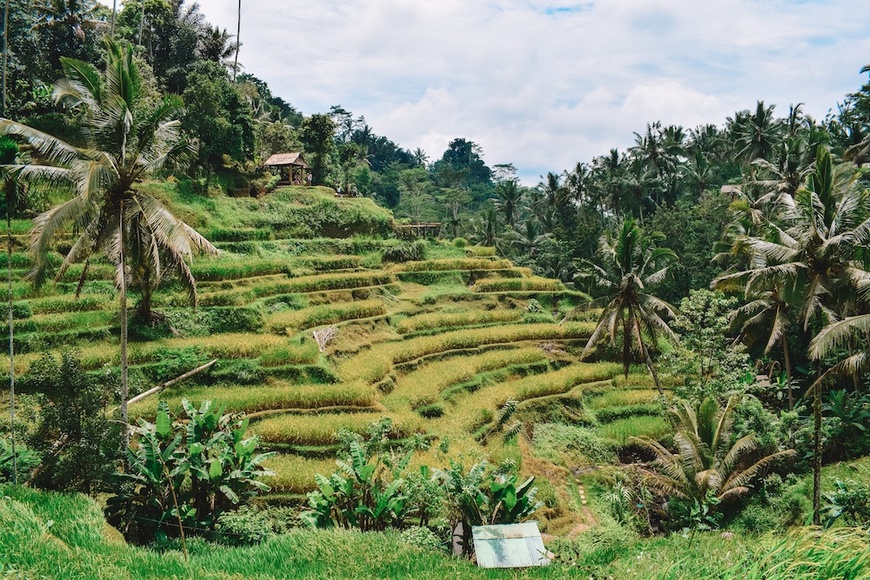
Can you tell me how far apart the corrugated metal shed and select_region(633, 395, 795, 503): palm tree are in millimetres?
6744

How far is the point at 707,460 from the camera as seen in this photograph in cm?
1530

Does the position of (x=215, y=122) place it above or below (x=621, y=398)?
above

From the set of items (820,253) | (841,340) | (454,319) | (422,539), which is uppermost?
(820,253)

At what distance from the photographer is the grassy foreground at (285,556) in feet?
21.8

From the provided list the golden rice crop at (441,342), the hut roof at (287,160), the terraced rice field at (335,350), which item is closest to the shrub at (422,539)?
the terraced rice field at (335,350)

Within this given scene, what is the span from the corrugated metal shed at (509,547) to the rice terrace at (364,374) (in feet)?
0.17

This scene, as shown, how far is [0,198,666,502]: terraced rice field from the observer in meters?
15.7

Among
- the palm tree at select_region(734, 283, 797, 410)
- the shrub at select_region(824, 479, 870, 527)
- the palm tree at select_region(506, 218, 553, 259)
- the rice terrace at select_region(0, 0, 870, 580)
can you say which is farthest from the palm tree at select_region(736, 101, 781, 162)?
the shrub at select_region(824, 479, 870, 527)

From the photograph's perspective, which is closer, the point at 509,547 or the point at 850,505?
the point at 509,547

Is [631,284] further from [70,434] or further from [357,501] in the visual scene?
[70,434]

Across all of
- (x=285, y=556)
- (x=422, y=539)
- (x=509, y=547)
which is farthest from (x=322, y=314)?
(x=509, y=547)

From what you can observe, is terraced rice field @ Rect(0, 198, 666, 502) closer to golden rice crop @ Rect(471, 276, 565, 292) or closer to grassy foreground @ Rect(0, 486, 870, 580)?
golden rice crop @ Rect(471, 276, 565, 292)

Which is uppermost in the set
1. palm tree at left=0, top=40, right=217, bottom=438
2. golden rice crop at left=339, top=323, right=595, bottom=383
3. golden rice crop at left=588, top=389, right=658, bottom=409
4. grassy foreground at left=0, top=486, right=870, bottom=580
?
palm tree at left=0, top=40, right=217, bottom=438

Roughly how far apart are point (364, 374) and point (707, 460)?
10099 millimetres
